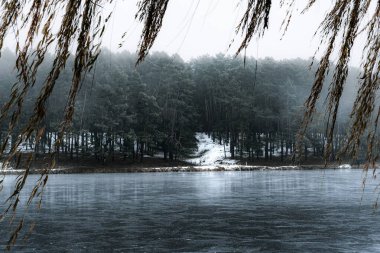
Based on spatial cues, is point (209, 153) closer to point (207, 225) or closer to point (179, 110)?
point (179, 110)

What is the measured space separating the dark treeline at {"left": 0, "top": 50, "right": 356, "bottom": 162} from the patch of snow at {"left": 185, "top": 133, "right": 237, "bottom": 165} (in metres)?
1.71

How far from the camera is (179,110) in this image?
270 ft

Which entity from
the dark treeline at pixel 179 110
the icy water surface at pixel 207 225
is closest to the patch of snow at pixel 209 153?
the dark treeline at pixel 179 110

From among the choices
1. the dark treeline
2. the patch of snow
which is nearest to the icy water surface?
the dark treeline

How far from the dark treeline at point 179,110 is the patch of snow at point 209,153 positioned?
1.71 m

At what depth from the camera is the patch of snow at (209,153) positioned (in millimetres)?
75669

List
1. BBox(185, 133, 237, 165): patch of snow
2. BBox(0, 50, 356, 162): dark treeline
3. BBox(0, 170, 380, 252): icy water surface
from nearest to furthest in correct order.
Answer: BBox(0, 170, 380, 252): icy water surface, BBox(185, 133, 237, 165): patch of snow, BBox(0, 50, 356, 162): dark treeline

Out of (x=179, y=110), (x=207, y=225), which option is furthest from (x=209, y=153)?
(x=207, y=225)

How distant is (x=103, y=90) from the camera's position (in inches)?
3123

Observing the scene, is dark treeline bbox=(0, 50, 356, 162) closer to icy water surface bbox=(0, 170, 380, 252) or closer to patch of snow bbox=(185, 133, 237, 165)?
patch of snow bbox=(185, 133, 237, 165)

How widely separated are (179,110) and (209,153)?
984 cm

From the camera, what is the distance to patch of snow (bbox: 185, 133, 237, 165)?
75.7m

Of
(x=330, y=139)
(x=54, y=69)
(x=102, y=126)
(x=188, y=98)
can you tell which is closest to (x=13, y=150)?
(x=54, y=69)

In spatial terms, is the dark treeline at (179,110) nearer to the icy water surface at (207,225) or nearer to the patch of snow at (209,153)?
the patch of snow at (209,153)
